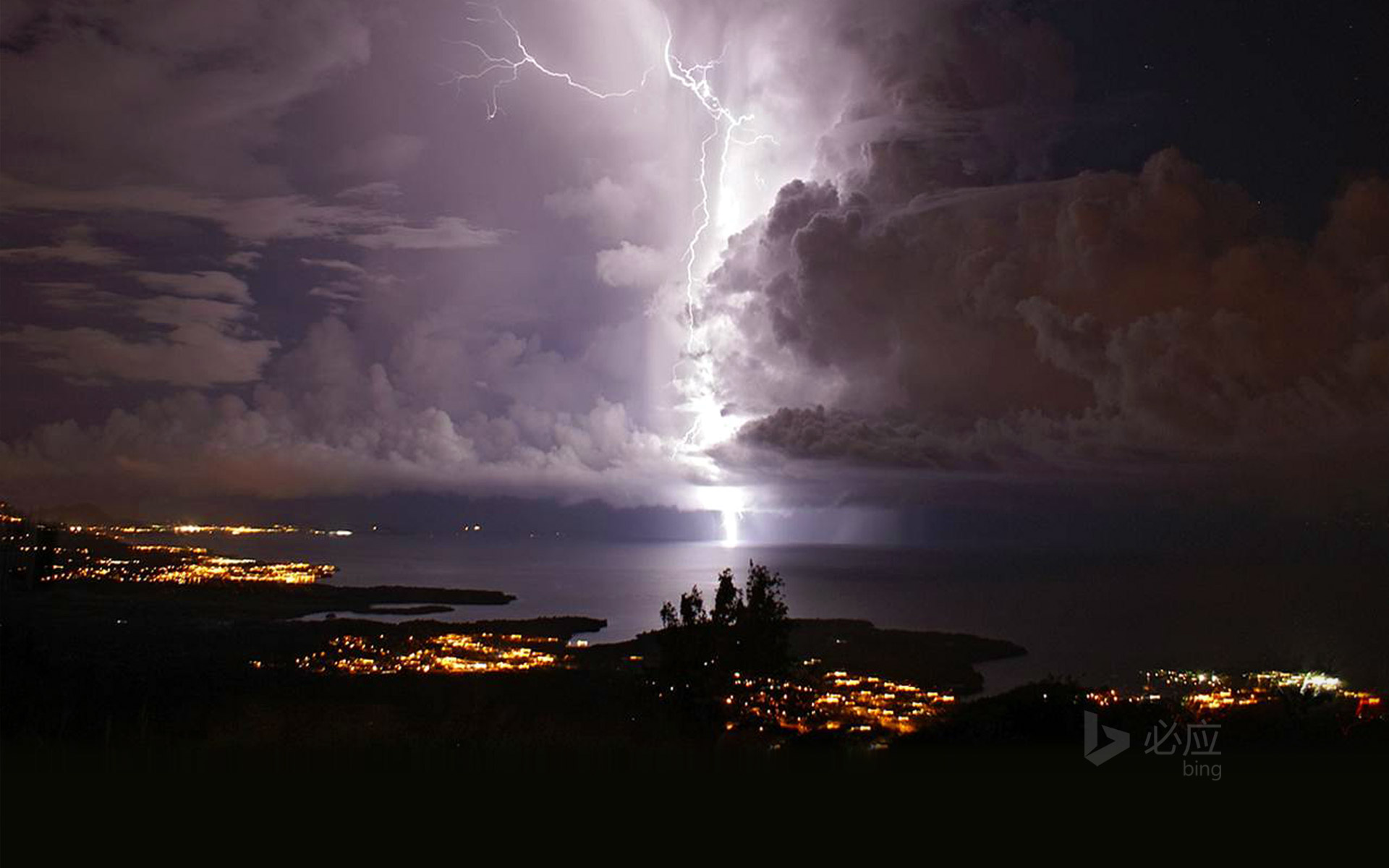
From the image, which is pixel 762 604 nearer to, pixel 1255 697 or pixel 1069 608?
pixel 1255 697

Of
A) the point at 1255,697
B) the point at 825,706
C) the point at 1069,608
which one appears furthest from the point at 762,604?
the point at 1069,608

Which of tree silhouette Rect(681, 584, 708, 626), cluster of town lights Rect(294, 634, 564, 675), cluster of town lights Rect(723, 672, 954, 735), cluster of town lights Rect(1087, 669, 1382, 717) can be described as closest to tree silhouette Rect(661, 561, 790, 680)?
tree silhouette Rect(681, 584, 708, 626)

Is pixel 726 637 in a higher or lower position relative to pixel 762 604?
lower

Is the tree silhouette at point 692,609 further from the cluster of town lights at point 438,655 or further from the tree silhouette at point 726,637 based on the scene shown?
the cluster of town lights at point 438,655

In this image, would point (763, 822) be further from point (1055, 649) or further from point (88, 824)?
point (1055, 649)

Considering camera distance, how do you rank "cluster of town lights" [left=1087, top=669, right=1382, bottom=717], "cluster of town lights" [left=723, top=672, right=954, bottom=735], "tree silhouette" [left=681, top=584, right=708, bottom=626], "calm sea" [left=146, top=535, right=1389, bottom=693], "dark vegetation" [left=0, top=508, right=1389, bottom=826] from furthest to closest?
"calm sea" [left=146, top=535, right=1389, bottom=693]
"tree silhouette" [left=681, top=584, right=708, bottom=626]
"cluster of town lights" [left=723, top=672, right=954, bottom=735]
"cluster of town lights" [left=1087, top=669, right=1382, bottom=717]
"dark vegetation" [left=0, top=508, right=1389, bottom=826]

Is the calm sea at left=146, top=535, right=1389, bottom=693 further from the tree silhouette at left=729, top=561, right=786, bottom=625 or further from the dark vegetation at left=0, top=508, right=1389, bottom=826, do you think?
the tree silhouette at left=729, top=561, right=786, bottom=625

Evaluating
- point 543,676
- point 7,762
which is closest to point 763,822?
point 7,762

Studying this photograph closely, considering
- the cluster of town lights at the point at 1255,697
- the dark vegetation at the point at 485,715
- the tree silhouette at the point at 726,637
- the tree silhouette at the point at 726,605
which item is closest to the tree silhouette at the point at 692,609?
the tree silhouette at the point at 726,637
